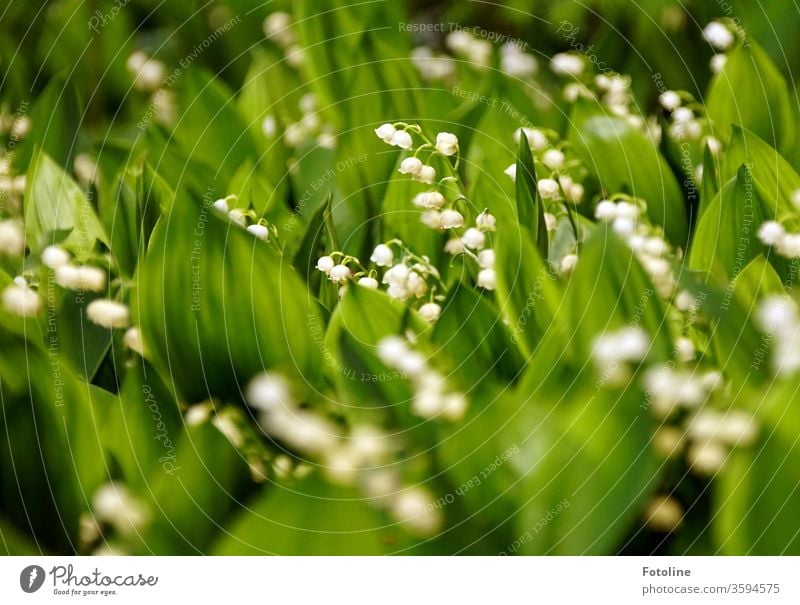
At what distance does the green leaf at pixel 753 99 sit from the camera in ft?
1.96

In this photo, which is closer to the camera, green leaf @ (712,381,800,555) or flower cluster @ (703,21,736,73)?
green leaf @ (712,381,800,555)

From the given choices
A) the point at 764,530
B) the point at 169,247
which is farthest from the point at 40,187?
the point at 764,530

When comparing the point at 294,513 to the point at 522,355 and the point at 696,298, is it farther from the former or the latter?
the point at 696,298

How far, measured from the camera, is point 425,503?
1.67 ft

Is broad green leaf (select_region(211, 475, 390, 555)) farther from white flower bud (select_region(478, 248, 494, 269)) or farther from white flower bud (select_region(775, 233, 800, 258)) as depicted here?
white flower bud (select_region(775, 233, 800, 258))

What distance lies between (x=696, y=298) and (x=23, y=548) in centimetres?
43

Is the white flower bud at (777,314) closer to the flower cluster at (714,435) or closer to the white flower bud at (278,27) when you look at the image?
the flower cluster at (714,435)

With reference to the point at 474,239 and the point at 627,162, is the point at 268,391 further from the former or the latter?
the point at 627,162

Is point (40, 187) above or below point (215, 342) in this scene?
above

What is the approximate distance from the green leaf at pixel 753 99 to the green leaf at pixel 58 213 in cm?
41
